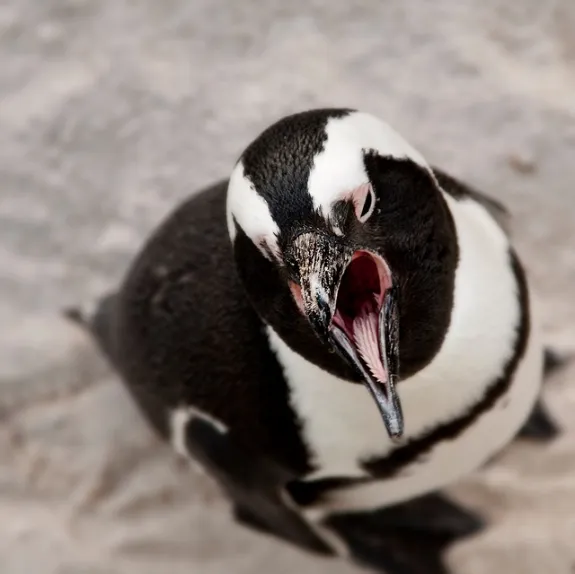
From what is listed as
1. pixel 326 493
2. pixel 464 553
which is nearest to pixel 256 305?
pixel 326 493

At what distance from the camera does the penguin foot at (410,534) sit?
0.98 metres

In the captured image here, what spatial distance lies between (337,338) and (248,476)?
34 cm

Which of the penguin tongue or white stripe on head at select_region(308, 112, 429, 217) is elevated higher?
white stripe on head at select_region(308, 112, 429, 217)

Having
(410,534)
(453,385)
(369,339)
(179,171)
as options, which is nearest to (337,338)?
(369,339)

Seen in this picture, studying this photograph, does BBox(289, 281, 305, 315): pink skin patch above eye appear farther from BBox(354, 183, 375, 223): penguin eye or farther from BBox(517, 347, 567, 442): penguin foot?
BBox(517, 347, 567, 442): penguin foot

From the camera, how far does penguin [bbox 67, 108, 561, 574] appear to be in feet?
1.66

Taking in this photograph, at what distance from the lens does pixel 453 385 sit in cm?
67

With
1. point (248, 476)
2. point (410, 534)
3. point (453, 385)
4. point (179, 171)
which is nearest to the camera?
point (453, 385)

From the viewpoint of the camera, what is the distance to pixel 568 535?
1.02 metres

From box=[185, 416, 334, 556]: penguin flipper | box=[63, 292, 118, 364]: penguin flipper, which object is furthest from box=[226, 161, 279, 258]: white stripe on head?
box=[63, 292, 118, 364]: penguin flipper

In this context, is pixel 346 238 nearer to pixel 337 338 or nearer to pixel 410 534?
pixel 337 338

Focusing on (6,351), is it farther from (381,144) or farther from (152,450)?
(381,144)

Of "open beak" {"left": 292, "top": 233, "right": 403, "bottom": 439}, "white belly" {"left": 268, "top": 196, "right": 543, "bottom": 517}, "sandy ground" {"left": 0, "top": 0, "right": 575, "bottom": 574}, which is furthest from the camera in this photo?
"sandy ground" {"left": 0, "top": 0, "right": 575, "bottom": 574}

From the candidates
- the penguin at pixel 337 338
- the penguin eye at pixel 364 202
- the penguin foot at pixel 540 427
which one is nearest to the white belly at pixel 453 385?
the penguin at pixel 337 338
